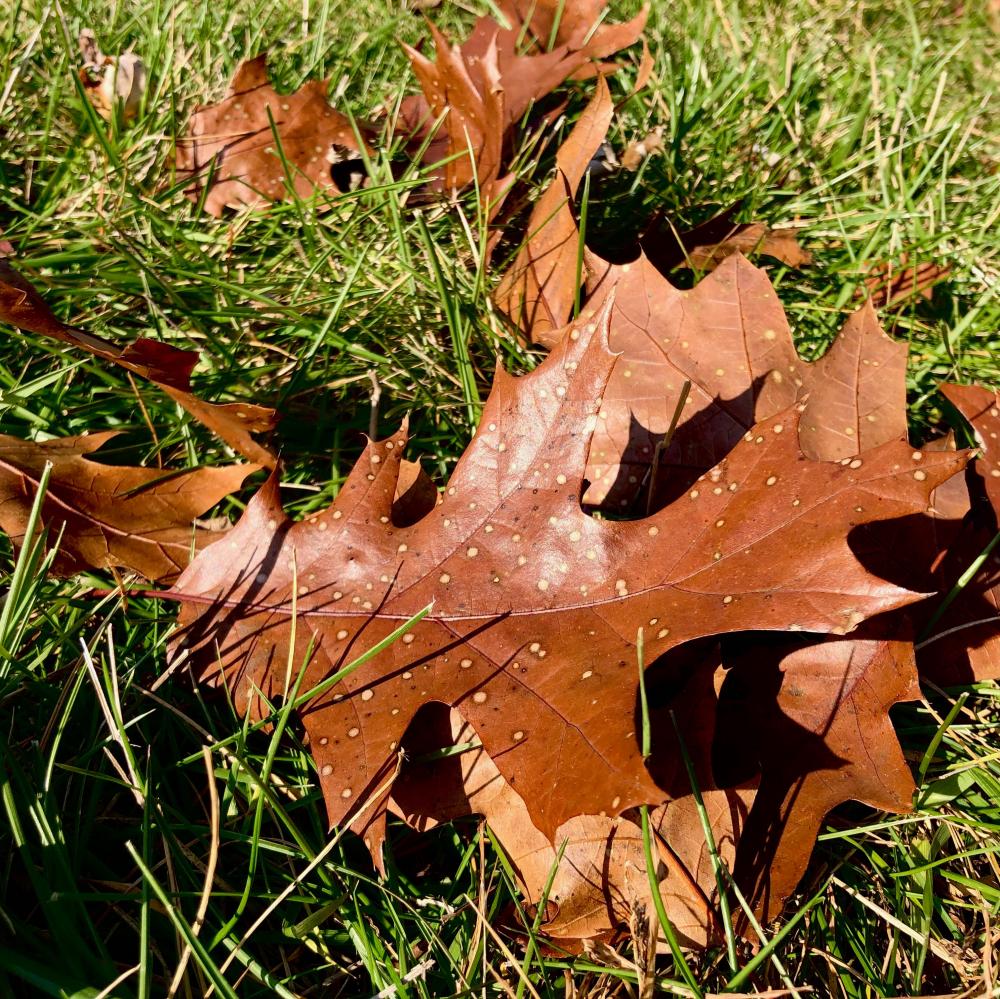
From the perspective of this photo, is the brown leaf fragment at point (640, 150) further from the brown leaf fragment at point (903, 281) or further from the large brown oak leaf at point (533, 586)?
the large brown oak leaf at point (533, 586)

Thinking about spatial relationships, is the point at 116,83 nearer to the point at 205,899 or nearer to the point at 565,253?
the point at 565,253

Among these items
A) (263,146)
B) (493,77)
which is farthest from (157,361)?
(493,77)

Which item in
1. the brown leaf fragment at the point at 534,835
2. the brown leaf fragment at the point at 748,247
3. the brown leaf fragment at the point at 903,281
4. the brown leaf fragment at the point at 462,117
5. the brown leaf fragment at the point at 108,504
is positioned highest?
the brown leaf fragment at the point at 462,117

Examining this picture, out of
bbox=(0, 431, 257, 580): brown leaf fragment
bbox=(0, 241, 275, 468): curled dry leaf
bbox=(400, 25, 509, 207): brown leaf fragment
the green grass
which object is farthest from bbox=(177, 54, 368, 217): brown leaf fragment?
bbox=(0, 431, 257, 580): brown leaf fragment

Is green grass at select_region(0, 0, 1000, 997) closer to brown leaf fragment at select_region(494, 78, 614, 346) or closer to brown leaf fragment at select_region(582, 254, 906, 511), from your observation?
brown leaf fragment at select_region(494, 78, 614, 346)

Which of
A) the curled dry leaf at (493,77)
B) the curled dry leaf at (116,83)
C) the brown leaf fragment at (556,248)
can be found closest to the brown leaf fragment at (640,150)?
the curled dry leaf at (493,77)

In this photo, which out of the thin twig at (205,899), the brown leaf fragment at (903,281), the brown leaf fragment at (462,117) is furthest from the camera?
the brown leaf fragment at (903,281)
